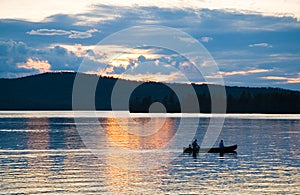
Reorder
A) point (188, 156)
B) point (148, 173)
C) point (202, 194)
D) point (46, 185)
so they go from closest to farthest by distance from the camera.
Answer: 1. point (202, 194)
2. point (46, 185)
3. point (148, 173)
4. point (188, 156)

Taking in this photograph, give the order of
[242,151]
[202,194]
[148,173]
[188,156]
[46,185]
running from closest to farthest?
1. [202,194]
2. [46,185]
3. [148,173]
4. [188,156]
5. [242,151]

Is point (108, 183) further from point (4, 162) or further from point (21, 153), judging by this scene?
point (21, 153)

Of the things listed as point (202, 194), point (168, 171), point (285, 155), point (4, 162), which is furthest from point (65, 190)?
point (285, 155)

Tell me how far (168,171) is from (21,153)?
70.7 ft

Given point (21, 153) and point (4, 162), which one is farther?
point (21, 153)

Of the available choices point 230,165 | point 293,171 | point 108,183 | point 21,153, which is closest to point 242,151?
point 230,165

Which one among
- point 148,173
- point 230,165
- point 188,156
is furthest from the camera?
point 188,156

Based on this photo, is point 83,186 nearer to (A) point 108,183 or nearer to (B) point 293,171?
(A) point 108,183

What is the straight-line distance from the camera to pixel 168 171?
45.8m

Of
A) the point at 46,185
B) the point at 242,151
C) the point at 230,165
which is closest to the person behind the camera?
the point at 46,185

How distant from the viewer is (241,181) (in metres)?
40.4

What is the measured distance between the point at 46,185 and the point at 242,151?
1244 inches

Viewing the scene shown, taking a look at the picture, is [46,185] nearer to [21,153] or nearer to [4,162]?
[4,162]

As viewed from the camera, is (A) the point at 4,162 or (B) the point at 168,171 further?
(A) the point at 4,162
